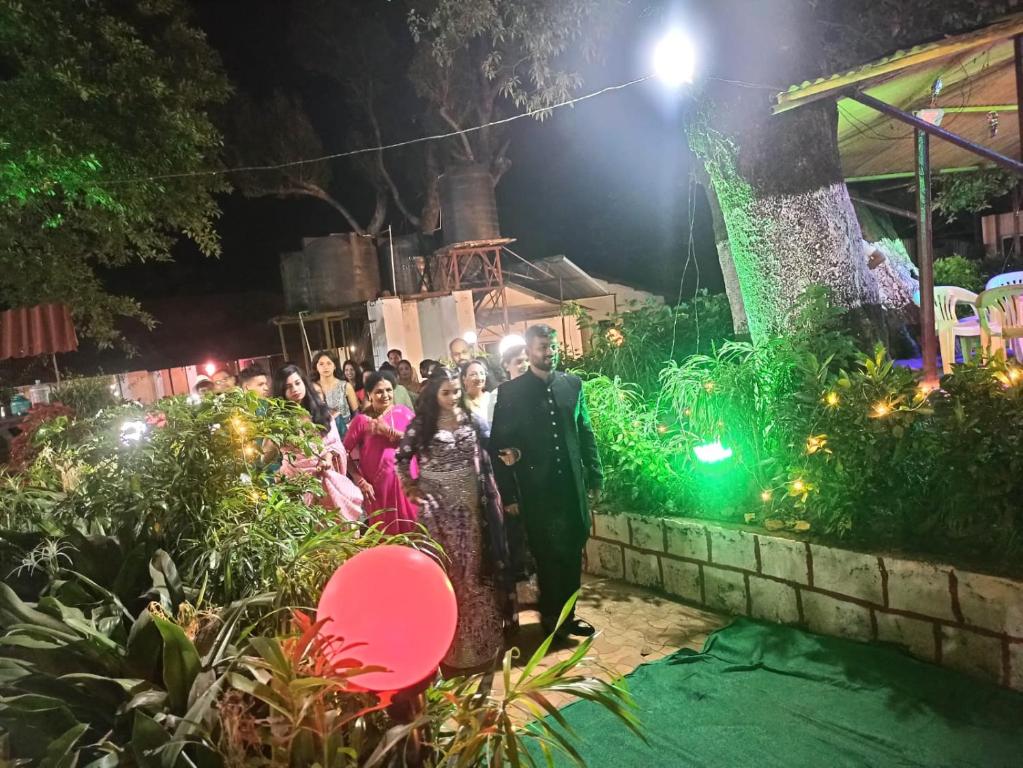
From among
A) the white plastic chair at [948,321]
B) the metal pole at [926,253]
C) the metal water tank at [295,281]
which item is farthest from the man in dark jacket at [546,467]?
the metal water tank at [295,281]

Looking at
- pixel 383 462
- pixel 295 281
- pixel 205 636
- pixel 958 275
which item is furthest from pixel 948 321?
pixel 295 281

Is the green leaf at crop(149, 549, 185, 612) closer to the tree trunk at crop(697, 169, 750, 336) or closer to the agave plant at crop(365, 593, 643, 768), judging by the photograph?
the agave plant at crop(365, 593, 643, 768)

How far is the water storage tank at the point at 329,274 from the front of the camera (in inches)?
718

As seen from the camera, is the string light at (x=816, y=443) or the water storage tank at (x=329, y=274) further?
the water storage tank at (x=329, y=274)

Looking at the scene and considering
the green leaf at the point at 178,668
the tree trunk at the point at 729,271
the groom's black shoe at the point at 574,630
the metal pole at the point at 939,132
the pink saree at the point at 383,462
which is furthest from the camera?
the tree trunk at the point at 729,271

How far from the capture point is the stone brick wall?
11.0 feet

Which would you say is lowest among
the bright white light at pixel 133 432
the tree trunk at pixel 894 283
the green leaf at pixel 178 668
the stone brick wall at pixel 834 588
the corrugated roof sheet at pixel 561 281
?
the stone brick wall at pixel 834 588

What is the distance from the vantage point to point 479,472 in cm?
439

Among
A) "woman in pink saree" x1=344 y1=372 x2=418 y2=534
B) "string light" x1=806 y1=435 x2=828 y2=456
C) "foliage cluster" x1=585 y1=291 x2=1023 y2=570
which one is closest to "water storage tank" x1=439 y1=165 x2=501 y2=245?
"foliage cluster" x1=585 y1=291 x2=1023 y2=570

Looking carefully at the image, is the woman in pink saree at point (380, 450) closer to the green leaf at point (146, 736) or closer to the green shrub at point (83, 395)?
the green leaf at point (146, 736)

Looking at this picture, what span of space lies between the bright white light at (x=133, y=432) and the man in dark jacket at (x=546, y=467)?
210 cm

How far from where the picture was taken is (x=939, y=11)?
615 centimetres

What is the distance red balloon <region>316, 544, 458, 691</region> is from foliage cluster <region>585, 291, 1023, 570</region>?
9.34 ft

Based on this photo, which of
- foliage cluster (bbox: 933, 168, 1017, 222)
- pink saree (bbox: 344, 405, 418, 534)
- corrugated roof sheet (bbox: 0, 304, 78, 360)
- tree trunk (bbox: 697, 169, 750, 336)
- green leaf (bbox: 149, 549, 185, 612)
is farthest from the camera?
foliage cluster (bbox: 933, 168, 1017, 222)
